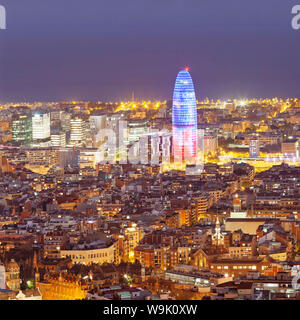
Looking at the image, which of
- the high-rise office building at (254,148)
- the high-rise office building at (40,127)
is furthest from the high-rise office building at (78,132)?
the high-rise office building at (254,148)

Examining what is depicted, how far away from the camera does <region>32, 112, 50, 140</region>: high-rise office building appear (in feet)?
90.0

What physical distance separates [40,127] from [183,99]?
4.56 meters

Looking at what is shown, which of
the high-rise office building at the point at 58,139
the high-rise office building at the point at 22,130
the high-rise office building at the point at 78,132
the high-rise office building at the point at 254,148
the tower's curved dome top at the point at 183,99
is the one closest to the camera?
the high-rise office building at the point at 254,148

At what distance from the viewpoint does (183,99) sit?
25141mm

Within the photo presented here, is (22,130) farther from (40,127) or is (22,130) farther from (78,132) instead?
(78,132)

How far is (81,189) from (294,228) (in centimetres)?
515

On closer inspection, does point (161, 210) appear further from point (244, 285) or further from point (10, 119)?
point (10, 119)

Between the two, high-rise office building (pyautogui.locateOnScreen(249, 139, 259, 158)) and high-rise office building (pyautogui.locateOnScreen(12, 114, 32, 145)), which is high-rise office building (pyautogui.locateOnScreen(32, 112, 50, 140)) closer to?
high-rise office building (pyautogui.locateOnScreen(12, 114, 32, 145))

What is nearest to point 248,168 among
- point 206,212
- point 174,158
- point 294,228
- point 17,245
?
point 174,158

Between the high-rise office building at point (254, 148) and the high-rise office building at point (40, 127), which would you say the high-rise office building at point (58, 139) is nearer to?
the high-rise office building at point (40, 127)

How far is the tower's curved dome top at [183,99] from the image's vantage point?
82.4ft

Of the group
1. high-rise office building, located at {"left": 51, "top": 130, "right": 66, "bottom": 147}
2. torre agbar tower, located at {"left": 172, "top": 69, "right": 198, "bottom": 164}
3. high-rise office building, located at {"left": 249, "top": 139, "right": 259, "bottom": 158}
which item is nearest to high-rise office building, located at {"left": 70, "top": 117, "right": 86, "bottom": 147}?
high-rise office building, located at {"left": 51, "top": 130, "right": 66, "bottom": 147}

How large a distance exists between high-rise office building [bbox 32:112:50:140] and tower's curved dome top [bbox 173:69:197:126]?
3.85m

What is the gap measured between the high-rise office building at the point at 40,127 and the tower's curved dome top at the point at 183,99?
12.6 feet
